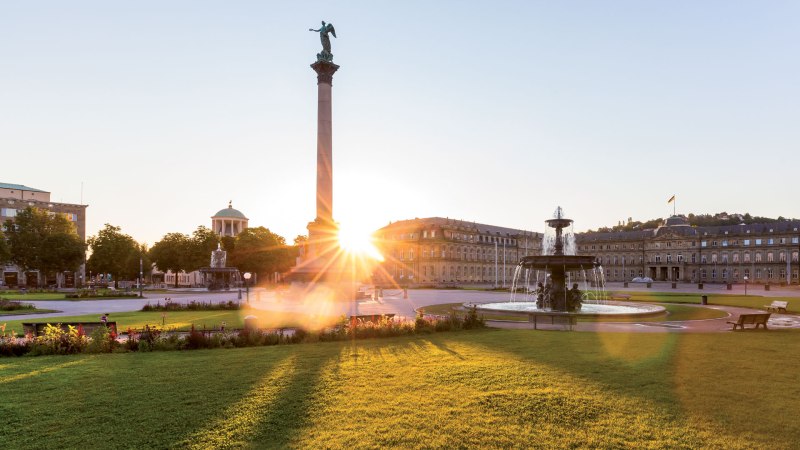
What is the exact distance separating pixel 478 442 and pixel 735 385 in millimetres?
7053

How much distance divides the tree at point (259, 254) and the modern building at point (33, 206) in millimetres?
27391

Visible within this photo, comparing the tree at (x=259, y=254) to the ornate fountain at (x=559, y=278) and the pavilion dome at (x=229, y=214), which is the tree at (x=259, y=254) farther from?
the ornate fountain at (x=559, y=278)

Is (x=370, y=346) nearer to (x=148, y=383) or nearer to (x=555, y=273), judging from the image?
(x=148, y=383)

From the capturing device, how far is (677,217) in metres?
130

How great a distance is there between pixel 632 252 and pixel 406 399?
454 ft

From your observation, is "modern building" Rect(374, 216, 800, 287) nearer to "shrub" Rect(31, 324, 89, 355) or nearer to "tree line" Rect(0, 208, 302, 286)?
"tree line" Rect(0, 208, 302, 286)

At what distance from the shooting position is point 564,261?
27.7 meters

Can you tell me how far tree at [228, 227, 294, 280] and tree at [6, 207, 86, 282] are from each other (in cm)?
2488

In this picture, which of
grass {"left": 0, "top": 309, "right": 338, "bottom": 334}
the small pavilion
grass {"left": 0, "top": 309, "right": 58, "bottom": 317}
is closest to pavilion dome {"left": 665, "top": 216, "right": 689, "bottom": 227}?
the small pavilion

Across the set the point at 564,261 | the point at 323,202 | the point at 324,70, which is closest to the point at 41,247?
the point at 323,202

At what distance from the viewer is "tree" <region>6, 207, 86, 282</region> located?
66.9 m

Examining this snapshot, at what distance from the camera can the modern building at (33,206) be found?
82688 mm

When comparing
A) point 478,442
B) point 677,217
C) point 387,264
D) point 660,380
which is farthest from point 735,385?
point 677,217

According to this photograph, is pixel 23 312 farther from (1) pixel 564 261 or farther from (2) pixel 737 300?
(2) pixel 737 300
